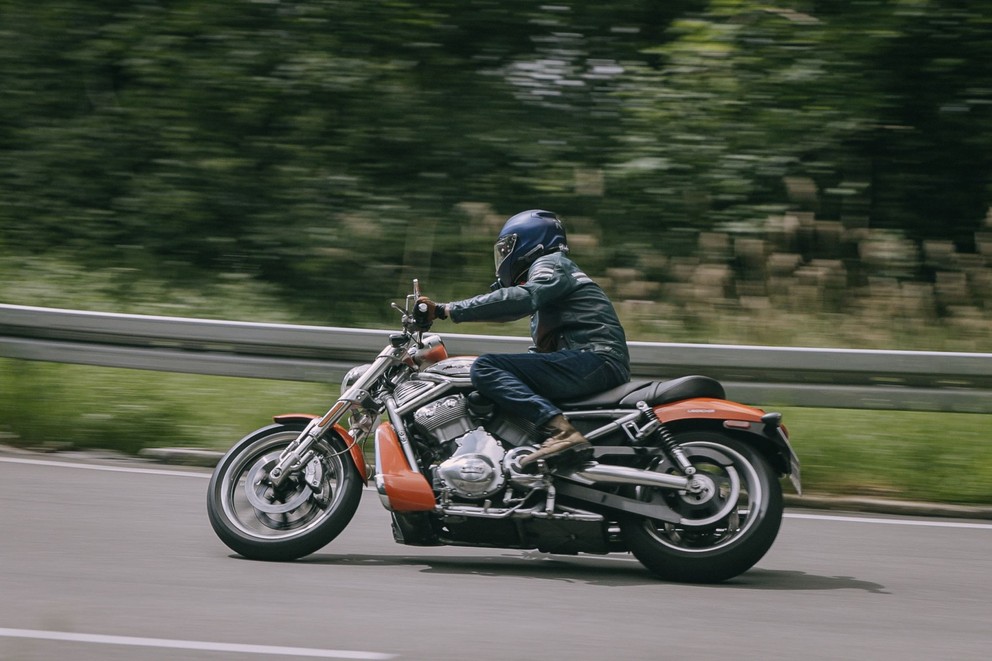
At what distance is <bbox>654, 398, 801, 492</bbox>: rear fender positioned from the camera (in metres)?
6.23

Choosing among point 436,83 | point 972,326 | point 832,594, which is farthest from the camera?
point 436,83

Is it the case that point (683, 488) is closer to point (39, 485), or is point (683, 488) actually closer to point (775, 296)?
point (39, 485)

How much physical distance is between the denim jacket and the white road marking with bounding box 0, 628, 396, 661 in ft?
6.57

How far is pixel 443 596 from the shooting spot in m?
5.79

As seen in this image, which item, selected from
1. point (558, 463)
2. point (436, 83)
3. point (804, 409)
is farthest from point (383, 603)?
point (436, 83)

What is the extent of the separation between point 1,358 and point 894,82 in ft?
30.2

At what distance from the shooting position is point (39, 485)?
777 centimetres

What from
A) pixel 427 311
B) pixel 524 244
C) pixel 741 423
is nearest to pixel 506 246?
pixel 524 244

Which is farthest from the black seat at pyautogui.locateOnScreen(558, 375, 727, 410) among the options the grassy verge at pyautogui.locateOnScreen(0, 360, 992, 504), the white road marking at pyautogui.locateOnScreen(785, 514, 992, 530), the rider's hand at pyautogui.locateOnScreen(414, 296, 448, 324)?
the grassy verge at pyautogui.locateOnScreen(0, 360, 992, 504)

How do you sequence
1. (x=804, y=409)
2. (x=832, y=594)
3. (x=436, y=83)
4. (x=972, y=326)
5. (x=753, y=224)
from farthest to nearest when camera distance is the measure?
(x=436, y=83), (x=753, y=224), (x=972, y=326), (x=804, y=409), (x=832, y=594)

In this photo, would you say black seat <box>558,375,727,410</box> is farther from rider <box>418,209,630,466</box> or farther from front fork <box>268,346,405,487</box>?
front fork <box>268,346,405,487</box>

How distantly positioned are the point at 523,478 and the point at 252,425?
3.40m

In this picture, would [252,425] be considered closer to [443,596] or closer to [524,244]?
[524,244]

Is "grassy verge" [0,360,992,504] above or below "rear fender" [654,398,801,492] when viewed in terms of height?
below
